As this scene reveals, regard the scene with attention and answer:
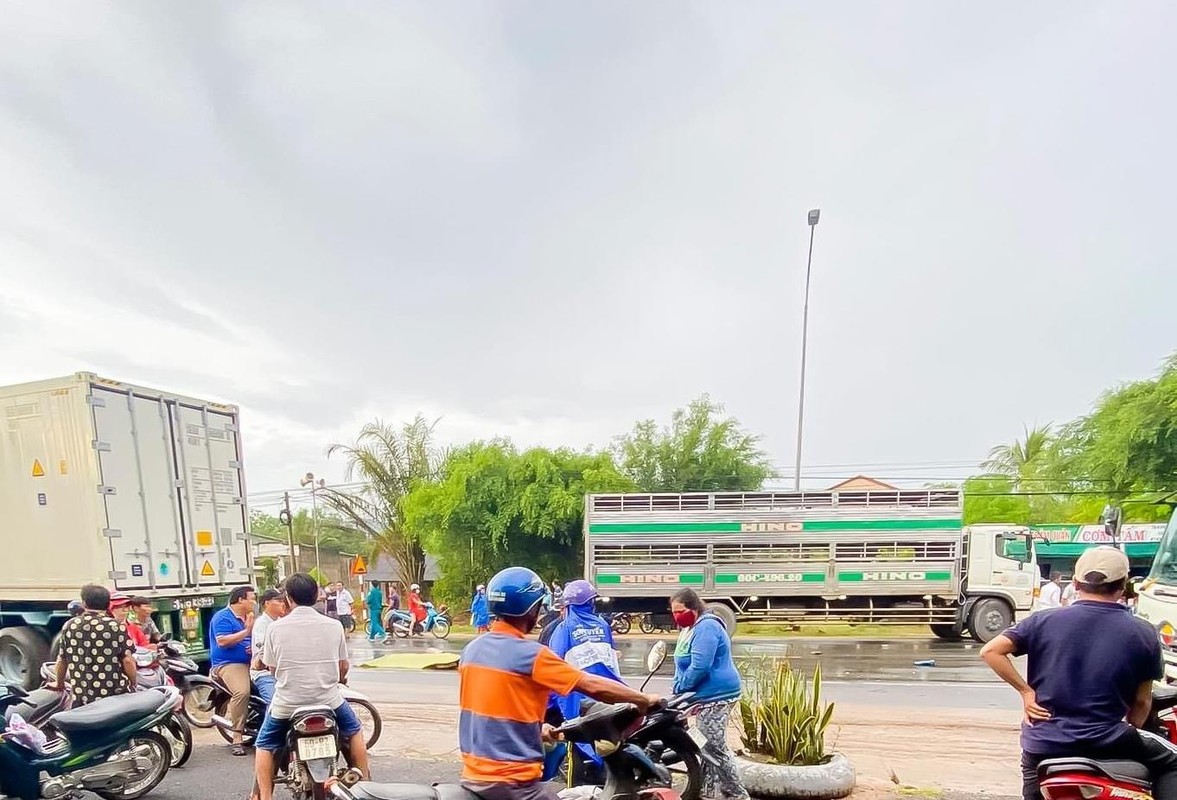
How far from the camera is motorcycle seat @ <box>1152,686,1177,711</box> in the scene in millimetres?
4355

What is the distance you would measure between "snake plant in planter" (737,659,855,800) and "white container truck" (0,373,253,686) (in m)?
7.01

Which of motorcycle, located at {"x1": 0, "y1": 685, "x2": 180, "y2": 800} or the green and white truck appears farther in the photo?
the green and white truck

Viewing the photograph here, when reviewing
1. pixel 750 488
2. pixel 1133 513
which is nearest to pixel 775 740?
pixel 750 488

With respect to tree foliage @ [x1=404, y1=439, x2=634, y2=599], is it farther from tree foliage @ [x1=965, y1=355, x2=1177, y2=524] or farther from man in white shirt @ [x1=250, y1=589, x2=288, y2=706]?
man in white shirt @ [x1=250, y1=589, x2=288, y2=706]

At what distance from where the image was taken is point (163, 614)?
9336 mm

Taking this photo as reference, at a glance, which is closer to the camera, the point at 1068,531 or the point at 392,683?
the point at 392,683

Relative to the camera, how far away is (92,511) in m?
8.90

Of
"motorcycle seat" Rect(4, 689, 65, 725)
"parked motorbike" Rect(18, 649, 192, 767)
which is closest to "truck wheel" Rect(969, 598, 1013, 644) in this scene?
"parked motorbike" Rect(18, 649, 192, 767)

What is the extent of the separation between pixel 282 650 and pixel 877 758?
4864 millimetres

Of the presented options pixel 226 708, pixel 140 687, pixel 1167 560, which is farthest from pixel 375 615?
pixel 1167 560

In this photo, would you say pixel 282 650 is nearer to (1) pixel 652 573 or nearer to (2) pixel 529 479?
(1) pixel 652 573

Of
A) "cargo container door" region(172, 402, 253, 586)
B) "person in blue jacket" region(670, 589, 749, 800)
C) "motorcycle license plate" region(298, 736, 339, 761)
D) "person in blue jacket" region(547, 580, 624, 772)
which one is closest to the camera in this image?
"motorcycle license plate" region(298, 736, 339, 761)

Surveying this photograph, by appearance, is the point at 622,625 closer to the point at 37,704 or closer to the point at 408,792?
the point at 37,704

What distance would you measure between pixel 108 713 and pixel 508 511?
1983 centimetres
